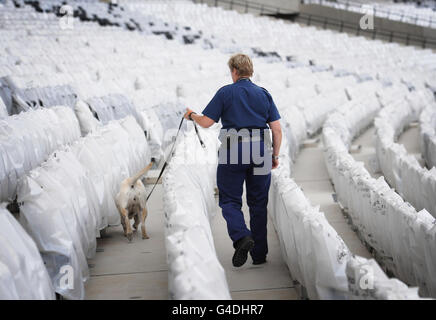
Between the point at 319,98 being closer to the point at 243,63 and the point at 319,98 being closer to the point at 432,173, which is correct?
the point at 432,173

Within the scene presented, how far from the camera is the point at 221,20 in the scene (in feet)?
78.1

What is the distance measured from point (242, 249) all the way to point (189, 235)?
104cm

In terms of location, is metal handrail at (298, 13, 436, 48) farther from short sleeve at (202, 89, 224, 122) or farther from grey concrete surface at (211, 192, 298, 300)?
short sleeve at (202, 89, 224, 122)

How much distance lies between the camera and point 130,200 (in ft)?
15.2

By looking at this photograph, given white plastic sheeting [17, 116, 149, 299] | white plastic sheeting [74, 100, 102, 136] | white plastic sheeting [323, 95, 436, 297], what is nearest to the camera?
white plastic sheeting [17, 116, 149, 299]

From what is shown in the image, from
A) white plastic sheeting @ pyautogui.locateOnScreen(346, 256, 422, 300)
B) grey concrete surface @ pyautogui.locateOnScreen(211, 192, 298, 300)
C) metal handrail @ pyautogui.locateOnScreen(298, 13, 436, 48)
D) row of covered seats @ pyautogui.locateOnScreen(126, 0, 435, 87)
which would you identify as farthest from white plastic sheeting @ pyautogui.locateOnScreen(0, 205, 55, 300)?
metal handrail @ pyautogui.locateOnScreen(298, 13, 436, 48)

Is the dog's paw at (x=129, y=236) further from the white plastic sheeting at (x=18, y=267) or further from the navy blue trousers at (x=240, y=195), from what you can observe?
the white plastic sheeting at (x=18, y=267)

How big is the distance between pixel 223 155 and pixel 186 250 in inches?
49.1

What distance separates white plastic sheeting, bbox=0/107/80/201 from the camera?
185 inches

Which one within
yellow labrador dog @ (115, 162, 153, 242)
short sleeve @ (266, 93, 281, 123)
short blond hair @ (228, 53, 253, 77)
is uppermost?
short blond hair @ (228, 53, 253, 77)

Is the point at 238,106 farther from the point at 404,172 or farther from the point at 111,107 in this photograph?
the point at 111,107

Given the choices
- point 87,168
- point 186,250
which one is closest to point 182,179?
point 87,168

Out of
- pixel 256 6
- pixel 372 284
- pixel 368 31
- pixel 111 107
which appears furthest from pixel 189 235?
pixel 256 6

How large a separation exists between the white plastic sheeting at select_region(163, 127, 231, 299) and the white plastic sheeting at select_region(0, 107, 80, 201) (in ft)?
3.66
